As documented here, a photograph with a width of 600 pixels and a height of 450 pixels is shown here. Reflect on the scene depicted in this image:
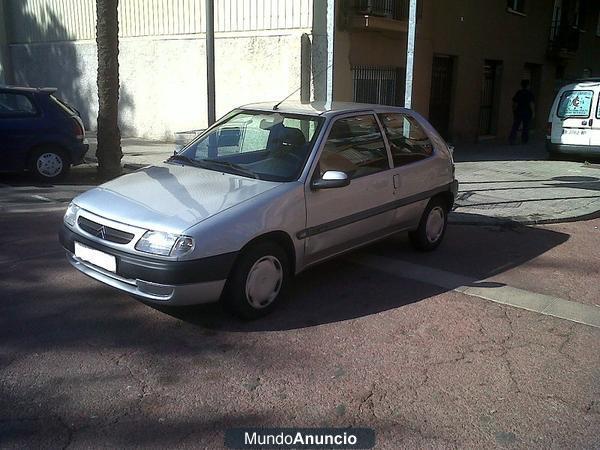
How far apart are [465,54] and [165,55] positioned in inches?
328

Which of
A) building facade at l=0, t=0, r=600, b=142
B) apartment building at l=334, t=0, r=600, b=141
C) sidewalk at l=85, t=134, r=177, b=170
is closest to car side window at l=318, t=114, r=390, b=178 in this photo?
building facade at l=0, t=0, r=600, b=142

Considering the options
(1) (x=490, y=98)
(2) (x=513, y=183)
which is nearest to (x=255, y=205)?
(2) (x=513, y=183)

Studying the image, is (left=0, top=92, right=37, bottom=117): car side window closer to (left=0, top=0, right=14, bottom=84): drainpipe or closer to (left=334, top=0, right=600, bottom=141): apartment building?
(left=334, top=0, right=600, bottom=141): apartment building

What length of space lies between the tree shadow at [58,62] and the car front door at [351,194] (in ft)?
41.6

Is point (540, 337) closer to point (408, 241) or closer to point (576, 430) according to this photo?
point (576, 430)

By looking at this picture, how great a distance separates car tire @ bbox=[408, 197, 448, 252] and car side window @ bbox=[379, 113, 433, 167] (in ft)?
1.85

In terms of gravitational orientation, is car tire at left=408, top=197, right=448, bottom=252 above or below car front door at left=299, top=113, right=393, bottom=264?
below

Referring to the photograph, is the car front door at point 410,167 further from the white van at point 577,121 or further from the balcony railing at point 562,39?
the balcony railing at point 562,39

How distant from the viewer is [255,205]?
4.26 m

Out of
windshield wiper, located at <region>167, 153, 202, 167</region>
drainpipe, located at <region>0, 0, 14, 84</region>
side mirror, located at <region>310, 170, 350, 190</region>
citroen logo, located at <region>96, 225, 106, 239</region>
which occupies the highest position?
drainpipe, located at <region>0, 0, 14, 84</region>

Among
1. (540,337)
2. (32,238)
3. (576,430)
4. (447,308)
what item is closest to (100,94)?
(32,238)

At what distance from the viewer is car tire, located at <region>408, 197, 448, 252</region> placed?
246 inches

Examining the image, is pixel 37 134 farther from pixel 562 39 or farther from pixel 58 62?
pixel 562 39

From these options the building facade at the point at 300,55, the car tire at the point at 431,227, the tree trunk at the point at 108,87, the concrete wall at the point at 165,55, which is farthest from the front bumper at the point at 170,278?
the concrete wall at the point at 165,55
